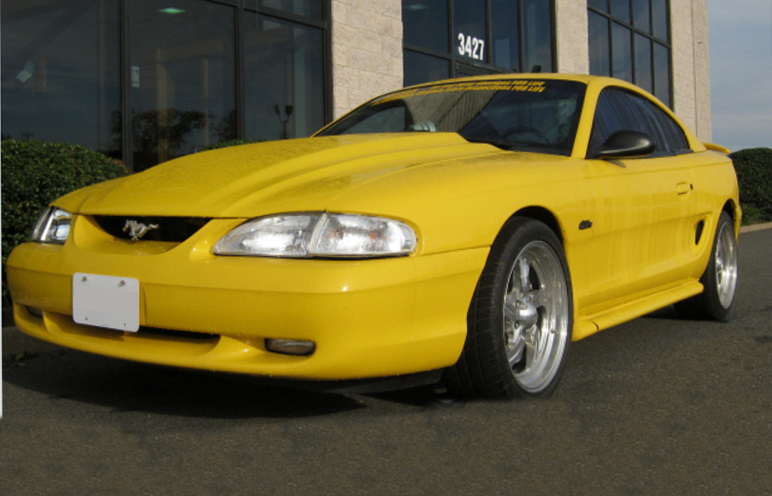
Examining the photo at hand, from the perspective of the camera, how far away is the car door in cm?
377

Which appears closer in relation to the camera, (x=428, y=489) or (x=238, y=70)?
(x=428, y=489)

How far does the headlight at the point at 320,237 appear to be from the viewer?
2.66 m

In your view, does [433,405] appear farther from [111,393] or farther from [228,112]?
[228,112]

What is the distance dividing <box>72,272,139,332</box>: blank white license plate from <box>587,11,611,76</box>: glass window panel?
603 inches

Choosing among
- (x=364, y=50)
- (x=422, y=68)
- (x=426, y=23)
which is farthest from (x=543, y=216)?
(x=426, y=23)

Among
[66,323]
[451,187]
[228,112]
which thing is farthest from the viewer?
[228,112]

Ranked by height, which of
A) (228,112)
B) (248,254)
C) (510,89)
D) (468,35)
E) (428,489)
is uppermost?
(468,35)

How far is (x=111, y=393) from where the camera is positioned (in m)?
3.34

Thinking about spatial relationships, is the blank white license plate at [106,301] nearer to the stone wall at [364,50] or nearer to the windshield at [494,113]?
the windshield at [494,113]

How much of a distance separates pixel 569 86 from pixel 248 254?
7.24 feet

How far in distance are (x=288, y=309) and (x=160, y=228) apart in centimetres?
71

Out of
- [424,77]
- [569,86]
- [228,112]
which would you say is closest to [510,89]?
[569,86]

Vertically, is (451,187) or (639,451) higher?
(451,187)

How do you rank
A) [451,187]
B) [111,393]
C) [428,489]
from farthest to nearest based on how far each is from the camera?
[111,393], [451,187], [428,489]
